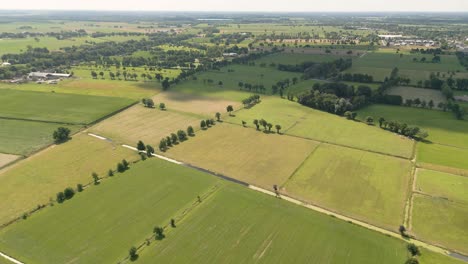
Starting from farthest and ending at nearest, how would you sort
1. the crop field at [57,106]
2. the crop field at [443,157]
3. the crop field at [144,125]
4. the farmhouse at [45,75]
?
the farmhouse at [45,75]
the crop field at [57,106]
the crop field at [144,125]
the crop field at [443,157]

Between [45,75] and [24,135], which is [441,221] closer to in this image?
[24,135]

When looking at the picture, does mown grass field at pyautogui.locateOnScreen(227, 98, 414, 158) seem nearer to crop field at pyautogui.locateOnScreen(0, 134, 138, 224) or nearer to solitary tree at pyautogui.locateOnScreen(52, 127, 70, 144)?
crop field at pyautogui.locateOnScreen(0, 134, 138, 224)

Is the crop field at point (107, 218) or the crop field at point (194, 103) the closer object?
the crop field at point (107, 218)

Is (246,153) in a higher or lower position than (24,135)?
lower

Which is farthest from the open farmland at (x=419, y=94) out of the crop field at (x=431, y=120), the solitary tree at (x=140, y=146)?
the solitary tree at (x=140, y=146)

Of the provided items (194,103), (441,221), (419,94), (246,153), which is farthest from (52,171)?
(419,94)

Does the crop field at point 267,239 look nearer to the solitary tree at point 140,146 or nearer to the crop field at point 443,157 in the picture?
the solitary tree at point 140,146
